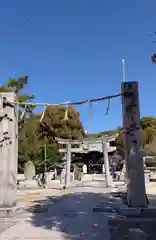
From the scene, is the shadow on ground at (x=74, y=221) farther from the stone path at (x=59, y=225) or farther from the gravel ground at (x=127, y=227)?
the gravel ground at (x=127, y=227)

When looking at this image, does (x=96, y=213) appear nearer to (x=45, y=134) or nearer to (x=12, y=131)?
(x=12, y=131)

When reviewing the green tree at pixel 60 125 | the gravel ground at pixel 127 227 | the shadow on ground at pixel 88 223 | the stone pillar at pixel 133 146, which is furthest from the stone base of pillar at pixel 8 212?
the green tree at pixel 60 125

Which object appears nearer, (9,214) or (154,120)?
(9,214)

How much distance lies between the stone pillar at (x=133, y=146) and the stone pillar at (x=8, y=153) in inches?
135

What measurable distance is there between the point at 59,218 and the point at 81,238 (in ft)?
7.41

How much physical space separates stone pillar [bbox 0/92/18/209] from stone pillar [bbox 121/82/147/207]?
344 centimetres

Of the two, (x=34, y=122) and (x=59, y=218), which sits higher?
(x=34, y=122)

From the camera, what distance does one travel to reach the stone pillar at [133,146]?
812 cm

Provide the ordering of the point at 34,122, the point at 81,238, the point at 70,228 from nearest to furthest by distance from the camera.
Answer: the point at 81,238
the point at 70,228
the point at 34,122

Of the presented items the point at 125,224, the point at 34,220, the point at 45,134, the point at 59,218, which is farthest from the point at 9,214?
the point at 45,134

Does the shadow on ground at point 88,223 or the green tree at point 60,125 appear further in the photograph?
the green tree at point 60,125

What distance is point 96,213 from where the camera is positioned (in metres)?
8.14

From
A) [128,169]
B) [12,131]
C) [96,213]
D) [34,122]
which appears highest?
[34,122]

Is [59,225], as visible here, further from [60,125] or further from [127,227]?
[60,125]
